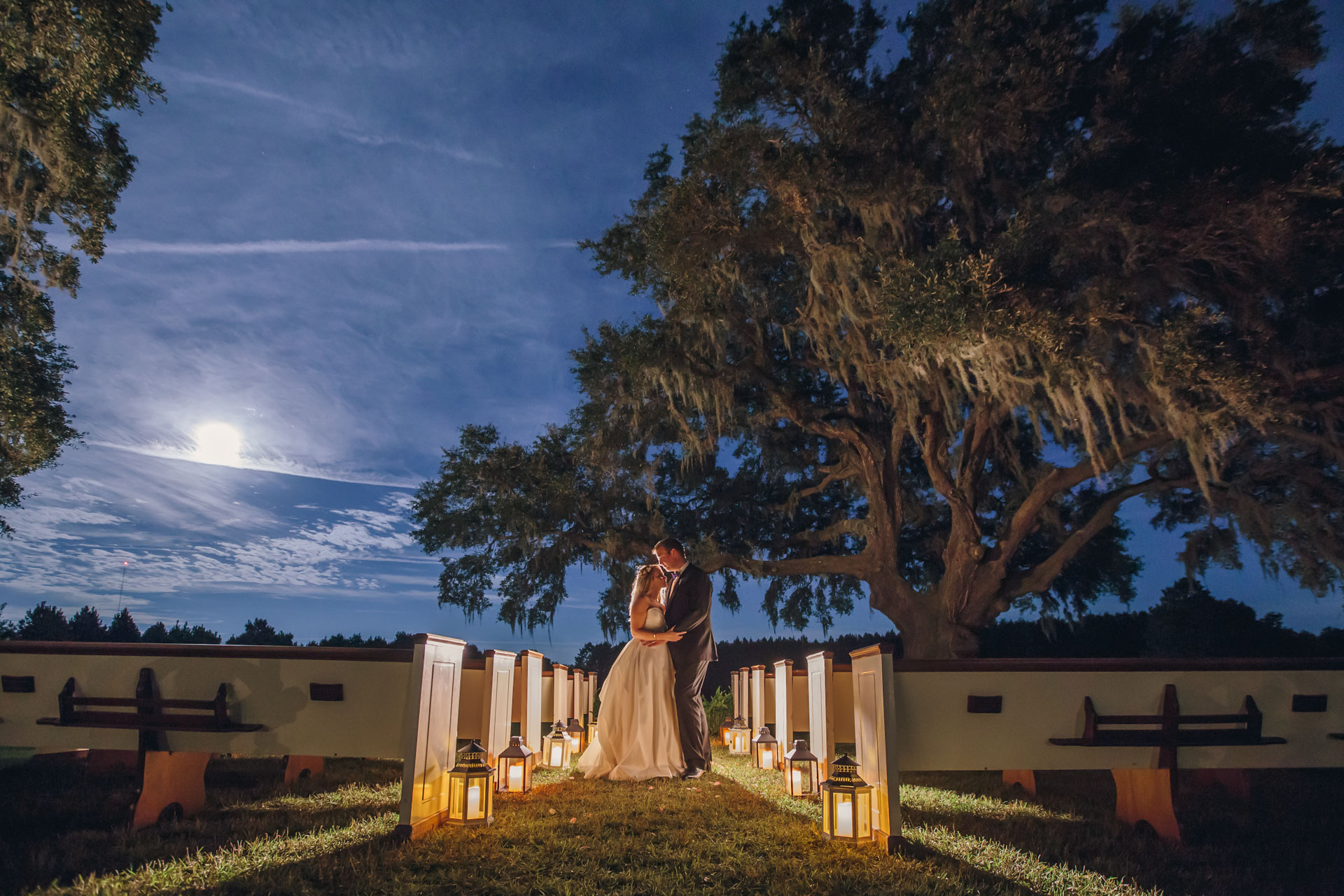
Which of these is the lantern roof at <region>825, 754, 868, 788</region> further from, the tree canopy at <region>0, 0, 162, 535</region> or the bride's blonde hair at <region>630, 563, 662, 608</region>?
the tree canopy at <region>0, 0, 162, 535</region>

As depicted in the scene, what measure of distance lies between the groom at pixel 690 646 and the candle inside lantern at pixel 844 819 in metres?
2.26

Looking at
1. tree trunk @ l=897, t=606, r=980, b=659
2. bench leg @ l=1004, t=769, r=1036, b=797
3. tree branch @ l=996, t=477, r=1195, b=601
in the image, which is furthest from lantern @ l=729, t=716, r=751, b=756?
tree branch @ l=996, t=477, r=1195, b=601

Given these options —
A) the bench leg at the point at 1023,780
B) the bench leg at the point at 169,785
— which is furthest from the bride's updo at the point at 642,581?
the bench leg at the point at 1023,780

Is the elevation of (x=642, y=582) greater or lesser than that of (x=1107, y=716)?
greater

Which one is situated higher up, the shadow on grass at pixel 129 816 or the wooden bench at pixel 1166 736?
the wooden bench at pixel 1166 736

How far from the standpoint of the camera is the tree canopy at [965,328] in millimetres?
8125

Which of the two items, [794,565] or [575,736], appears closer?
[575,736]

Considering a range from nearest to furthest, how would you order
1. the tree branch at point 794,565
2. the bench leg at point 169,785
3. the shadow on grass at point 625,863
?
the shadow on grass at point 625,863 < the bench leg at point 169,785 < the tree branch at point 794,565

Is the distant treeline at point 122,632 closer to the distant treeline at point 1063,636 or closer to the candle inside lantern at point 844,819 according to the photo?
the distant treeline at point 1063,636

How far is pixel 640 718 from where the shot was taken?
5.88 meters

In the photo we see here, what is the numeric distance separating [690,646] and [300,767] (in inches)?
131

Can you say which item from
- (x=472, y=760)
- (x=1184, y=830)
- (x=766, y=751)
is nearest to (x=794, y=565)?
(x=766, y=751)

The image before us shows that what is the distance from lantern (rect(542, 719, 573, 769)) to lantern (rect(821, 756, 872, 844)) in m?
3.53

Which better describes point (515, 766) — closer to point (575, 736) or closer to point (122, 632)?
point (575, 736)
